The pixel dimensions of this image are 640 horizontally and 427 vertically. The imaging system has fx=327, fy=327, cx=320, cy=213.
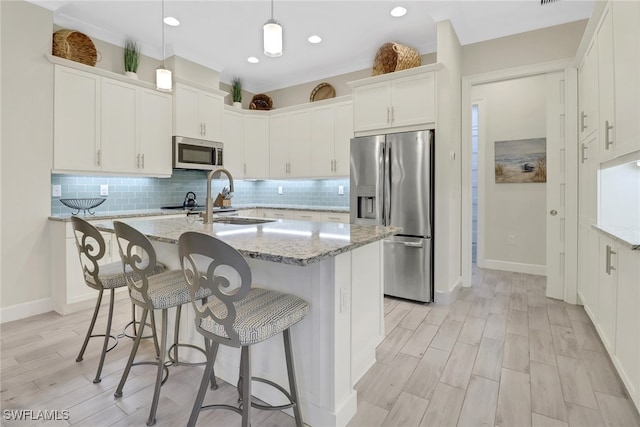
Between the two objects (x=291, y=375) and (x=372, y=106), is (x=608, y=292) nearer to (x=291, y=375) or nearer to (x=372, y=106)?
(x=291, y=375)

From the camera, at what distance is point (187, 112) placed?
4.18m

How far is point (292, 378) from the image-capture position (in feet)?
4.77

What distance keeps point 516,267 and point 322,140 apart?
331 cm

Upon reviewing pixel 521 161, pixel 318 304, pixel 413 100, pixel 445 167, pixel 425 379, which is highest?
pixel 413 100

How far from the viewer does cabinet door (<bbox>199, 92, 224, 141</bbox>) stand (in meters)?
4.36

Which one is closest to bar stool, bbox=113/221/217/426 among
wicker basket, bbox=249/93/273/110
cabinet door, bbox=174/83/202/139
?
cabinet door, bbox=174/83/202/139

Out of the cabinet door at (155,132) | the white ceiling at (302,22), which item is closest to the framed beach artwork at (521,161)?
the white ceiling at (302,22)

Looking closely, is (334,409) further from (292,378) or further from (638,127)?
(638,127)

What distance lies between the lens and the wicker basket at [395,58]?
3613 mm

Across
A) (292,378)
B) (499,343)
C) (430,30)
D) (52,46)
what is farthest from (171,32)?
(499,343)

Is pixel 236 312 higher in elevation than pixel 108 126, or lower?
lower

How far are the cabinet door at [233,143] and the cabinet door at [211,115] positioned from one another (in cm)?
15

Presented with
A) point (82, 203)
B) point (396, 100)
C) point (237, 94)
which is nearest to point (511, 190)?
point (396, 100)

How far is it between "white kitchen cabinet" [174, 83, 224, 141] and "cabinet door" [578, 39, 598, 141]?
161 inches
